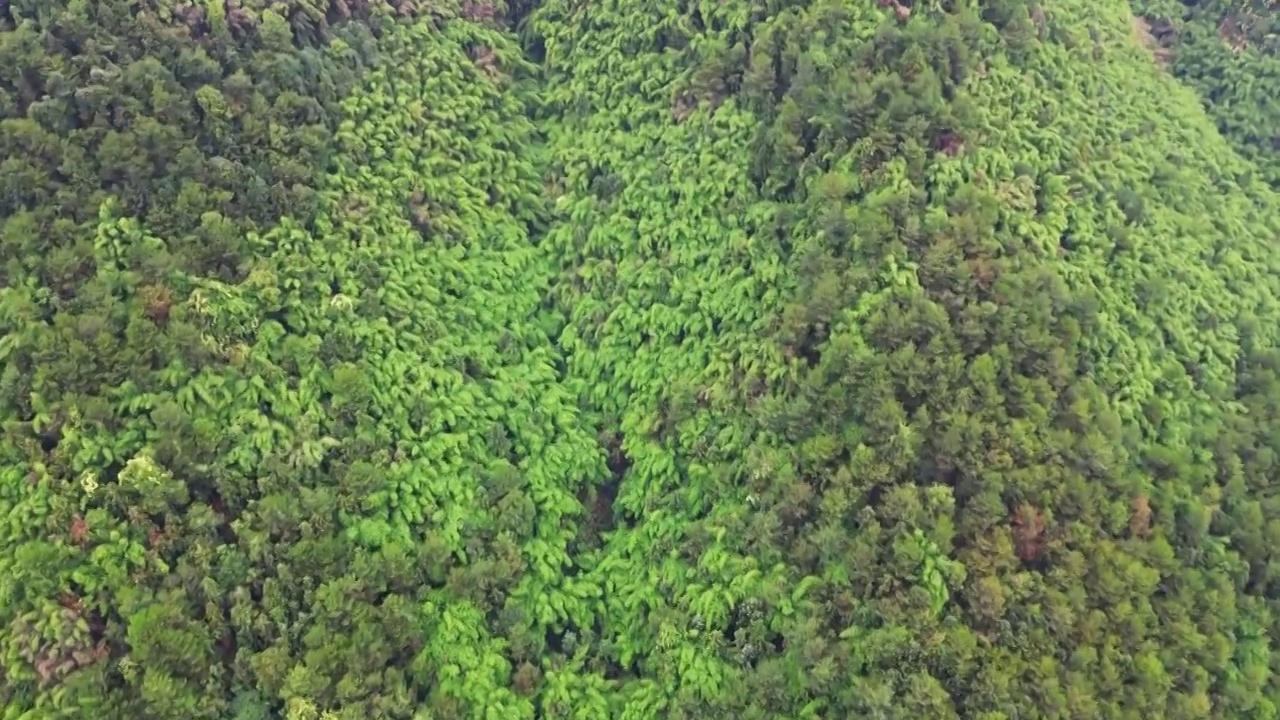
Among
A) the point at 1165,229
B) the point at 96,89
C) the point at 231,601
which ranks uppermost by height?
the point at 1165,229

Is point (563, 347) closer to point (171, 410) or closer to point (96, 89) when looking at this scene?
point (171, 410)

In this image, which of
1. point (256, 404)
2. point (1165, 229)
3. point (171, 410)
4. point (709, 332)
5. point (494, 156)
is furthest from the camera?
point (494, 156)

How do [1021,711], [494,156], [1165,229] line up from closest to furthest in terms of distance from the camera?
[1021,711] → [1165,229] → [494,156]

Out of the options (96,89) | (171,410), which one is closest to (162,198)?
(96,89)

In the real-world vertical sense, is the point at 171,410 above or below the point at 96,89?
below

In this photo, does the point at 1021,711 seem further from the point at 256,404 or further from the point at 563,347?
the point at 256,404

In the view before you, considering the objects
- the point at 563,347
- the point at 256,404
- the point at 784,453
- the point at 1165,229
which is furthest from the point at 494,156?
the point at 1165,229

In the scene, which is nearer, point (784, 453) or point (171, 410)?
point (171, 410)
